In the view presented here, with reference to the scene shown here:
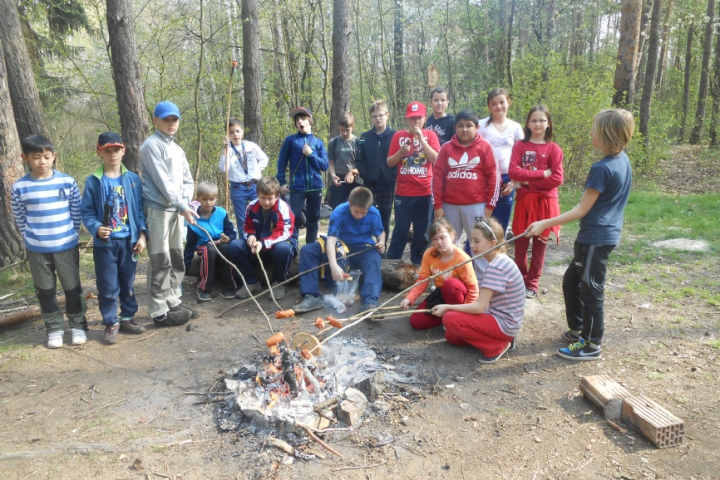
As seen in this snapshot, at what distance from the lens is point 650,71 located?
44.5ft

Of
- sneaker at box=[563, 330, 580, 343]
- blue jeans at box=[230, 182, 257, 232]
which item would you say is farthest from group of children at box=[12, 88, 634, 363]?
blue jeans at box=[230, 182, 257, 232]

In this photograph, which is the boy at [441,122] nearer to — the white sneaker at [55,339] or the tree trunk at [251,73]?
the tree trunk at [251,73]

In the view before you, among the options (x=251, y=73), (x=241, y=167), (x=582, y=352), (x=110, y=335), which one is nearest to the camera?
(x=582, y=352)

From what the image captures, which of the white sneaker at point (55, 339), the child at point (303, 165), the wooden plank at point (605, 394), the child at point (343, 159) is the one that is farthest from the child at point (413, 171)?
the white sneaker at point (55, 339)

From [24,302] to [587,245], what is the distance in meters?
5.64

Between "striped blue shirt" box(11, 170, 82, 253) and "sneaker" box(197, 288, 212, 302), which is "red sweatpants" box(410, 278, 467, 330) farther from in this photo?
"striped blue shirt" box(11, 170, 82, 253)

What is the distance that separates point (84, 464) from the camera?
272 cm

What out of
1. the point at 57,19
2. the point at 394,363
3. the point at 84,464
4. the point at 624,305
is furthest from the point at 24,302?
the point at 57,19

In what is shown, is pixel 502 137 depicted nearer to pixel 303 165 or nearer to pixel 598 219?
pixel 598 219

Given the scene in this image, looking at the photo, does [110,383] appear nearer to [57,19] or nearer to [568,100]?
[57,19]

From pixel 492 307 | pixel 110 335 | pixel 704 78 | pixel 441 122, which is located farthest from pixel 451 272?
pixel 704 78

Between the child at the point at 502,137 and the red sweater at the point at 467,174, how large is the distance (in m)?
0.42

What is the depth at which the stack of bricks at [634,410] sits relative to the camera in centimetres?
278

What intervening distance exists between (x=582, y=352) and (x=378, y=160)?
10.9ft
